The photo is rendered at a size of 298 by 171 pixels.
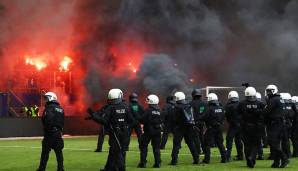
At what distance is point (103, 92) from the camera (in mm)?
44406

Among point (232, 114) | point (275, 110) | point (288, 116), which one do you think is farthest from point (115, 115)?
point (288, 116)

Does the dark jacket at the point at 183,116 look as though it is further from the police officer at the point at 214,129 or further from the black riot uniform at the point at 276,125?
the black riot uniform at the point at 276,125

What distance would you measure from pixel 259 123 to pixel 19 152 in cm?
1136

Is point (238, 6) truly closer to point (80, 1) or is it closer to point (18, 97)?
point (80, 1)

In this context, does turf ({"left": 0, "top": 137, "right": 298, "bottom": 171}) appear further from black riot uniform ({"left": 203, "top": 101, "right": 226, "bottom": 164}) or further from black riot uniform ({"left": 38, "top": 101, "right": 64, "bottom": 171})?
black riot uniform ({"left": 38, "top": 101, "right": 64, "bottom": 171})

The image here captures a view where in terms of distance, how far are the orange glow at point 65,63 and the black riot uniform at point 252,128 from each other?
107 feet

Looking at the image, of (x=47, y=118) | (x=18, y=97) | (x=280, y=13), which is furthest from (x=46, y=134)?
(x=18, y=97)

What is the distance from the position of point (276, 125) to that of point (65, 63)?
3340 cm

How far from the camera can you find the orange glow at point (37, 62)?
50.7m

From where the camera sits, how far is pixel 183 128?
1923 centimetres

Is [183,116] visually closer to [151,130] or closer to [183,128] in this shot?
[183,128]

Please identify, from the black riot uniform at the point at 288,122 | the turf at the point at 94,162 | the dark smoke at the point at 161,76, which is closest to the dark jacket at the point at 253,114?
the black riot uniform at the point at 288,122

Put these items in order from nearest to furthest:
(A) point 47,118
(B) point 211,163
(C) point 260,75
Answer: (A) point 47,118 < (B) point 211,163 < (C) point 260,75

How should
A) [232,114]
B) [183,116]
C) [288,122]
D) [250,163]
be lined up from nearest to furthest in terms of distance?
[250,163] → [183,116] → [288,122] → [232,114]
